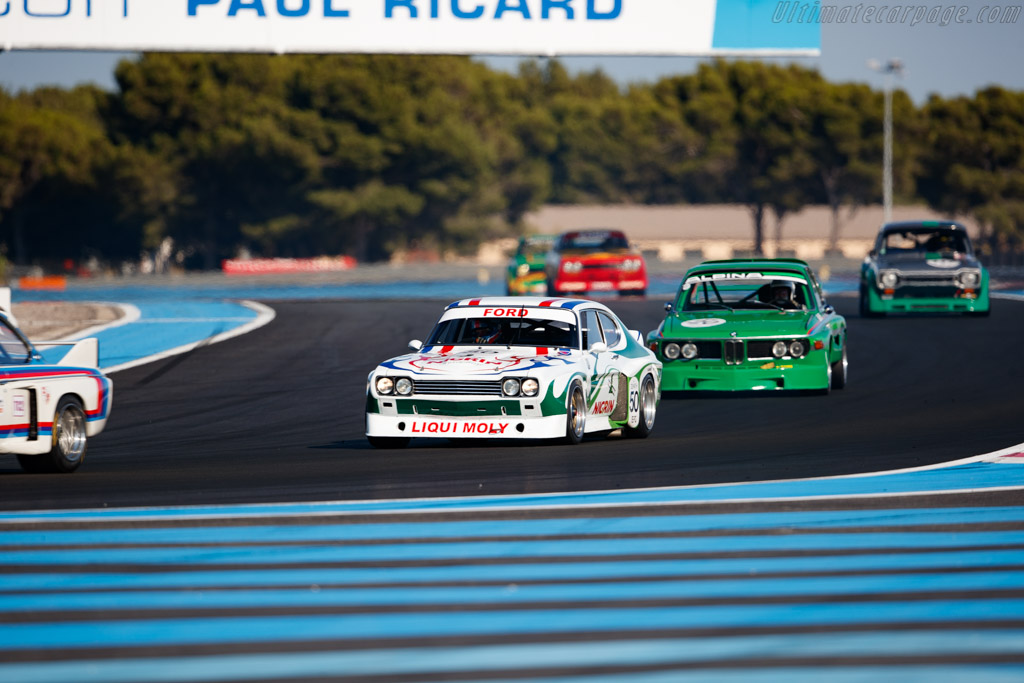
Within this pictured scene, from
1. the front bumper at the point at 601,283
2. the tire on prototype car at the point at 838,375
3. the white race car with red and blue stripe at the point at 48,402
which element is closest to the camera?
the white race car with red and blue stripe at the point at 48,402

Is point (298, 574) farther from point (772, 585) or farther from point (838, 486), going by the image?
point (838, 486)

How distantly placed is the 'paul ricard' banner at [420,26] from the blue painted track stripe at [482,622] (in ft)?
74.7

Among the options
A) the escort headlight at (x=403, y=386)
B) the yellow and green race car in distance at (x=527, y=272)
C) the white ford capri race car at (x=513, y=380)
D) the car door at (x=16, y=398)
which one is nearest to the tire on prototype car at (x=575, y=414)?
the white ford capri race car at (x=513, y=380)

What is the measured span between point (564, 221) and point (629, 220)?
404 cm

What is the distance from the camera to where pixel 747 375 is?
1662 centimetres

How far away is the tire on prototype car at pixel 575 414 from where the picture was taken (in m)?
12.8

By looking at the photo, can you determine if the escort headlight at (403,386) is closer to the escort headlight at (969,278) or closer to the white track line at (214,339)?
the white track line at (214,339)

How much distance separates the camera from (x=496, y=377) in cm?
1250

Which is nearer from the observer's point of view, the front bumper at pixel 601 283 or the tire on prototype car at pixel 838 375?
the tire on prototype car at pixel 838 375

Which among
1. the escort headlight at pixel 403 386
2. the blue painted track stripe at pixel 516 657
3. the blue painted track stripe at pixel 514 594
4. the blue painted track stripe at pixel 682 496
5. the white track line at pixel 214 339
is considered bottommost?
the white track line at pixel 214 339

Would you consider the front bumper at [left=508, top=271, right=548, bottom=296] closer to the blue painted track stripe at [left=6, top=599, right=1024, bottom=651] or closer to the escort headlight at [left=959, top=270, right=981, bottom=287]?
the escort headlight at [left=959, top=270, right=981, bottom=287]

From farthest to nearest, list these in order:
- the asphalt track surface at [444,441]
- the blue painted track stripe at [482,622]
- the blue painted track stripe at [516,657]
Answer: the asphalt track surface at [444,441] < the blue painted track stripe at [482,622] < the blue painted track stripe at [516,657]

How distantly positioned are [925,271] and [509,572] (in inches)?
847

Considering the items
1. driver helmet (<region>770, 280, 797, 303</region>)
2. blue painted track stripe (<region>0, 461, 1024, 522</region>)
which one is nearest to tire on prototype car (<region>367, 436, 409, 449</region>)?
blue painted track stripe (<region>0, 461, 1024, 522</region>)
